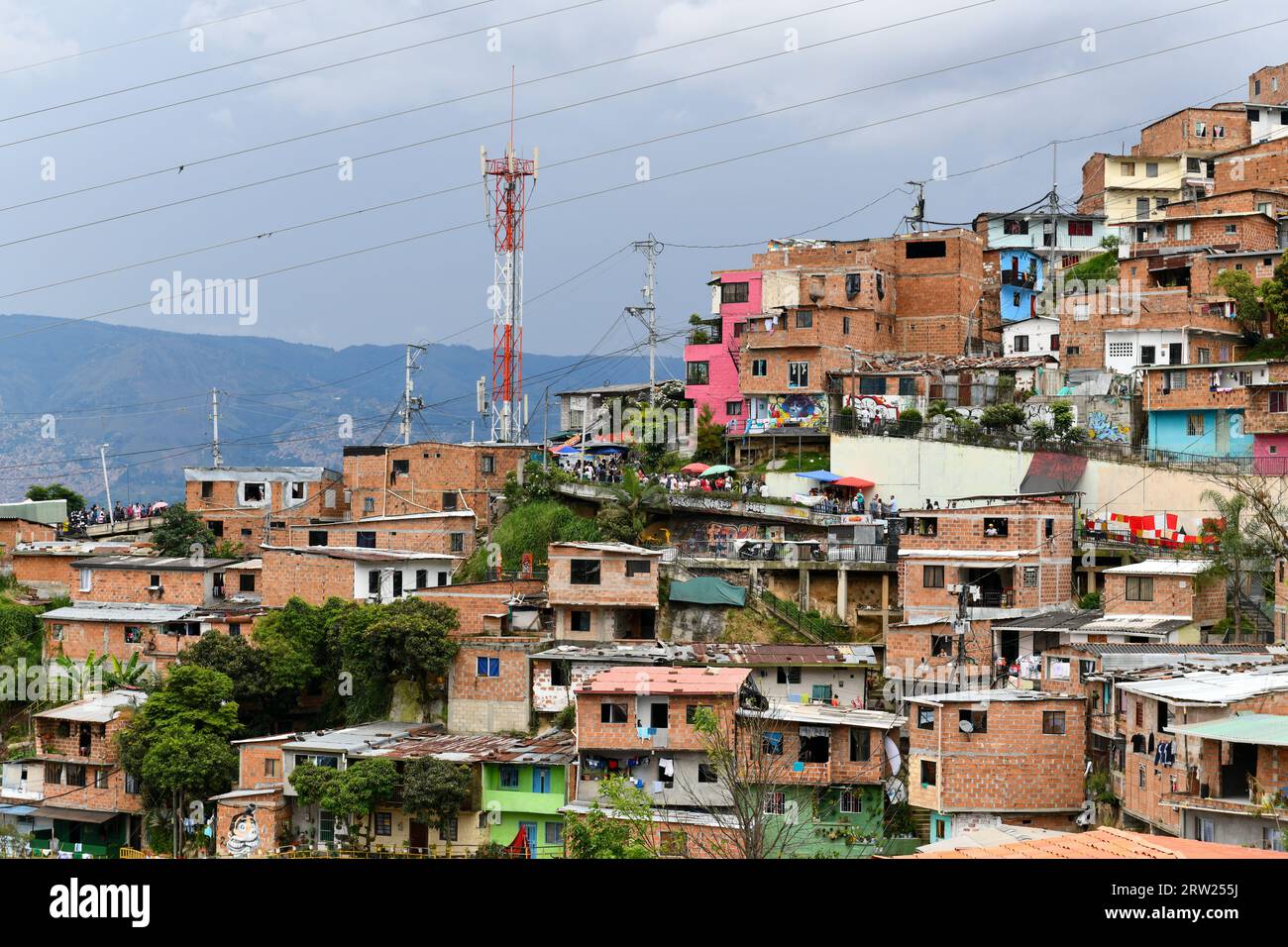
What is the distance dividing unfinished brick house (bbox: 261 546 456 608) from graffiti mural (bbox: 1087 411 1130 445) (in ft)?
53.7

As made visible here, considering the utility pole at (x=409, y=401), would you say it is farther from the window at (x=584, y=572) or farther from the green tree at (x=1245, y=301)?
the green tree at (x=1245, y=301)

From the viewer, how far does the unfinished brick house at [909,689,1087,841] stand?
2289 cm

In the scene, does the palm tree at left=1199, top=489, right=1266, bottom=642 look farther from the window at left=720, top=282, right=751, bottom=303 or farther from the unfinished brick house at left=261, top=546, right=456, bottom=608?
the unfinished brick house at left=261, top=546, right=456, bottom=608

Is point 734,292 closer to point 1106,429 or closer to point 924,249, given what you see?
point 924,249

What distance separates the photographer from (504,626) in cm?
3178

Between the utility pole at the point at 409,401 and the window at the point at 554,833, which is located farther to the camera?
the utility pole at the point at 409,401

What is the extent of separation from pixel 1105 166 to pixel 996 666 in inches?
1241

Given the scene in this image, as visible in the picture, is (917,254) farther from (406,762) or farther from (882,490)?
(406,762)

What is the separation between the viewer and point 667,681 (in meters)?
26.9

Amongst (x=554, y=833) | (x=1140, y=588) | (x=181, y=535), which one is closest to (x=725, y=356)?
(x=181, y=535)

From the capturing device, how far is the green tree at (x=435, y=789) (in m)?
26.7

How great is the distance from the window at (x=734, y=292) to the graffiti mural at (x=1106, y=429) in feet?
36.5

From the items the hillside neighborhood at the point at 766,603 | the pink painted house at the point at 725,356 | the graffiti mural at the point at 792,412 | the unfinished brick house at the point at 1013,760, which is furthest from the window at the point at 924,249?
the unfinished brick house at the point at 1013,760

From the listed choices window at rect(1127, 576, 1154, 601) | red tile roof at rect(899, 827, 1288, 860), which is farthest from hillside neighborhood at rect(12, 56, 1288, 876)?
red tile roof at rect(899, 827, 1288, 860)
